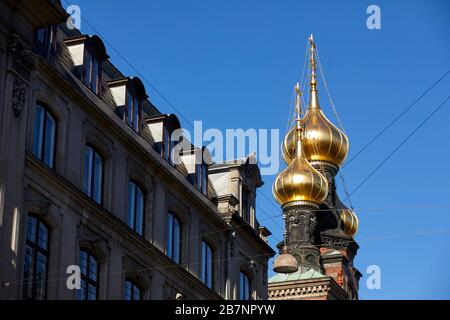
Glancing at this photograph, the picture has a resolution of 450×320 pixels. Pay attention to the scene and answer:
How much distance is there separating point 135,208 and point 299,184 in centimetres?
4630

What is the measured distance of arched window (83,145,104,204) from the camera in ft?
115

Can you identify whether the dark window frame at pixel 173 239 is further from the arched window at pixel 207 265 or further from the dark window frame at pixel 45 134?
the dark window frame at pixel 45 134

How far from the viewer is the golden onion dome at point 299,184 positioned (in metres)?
83.6

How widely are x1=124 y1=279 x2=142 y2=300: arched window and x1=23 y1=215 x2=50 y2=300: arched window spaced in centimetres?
501

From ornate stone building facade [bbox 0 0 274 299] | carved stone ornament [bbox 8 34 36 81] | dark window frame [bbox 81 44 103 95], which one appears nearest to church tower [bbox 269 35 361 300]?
ornate stone building facade [bbox 0 0 274 299]

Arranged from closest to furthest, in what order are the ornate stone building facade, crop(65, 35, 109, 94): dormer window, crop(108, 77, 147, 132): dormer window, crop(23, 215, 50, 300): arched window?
the ornate stone building facade
crop(23, 215, 50, 300): arched window
crop(65, 35, 109, 94): dormer window
crop(108, 77, 147, 132): dormer window

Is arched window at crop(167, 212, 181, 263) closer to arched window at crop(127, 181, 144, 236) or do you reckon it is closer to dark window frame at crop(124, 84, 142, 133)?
arched window at crop(127, 181, 144, 236)

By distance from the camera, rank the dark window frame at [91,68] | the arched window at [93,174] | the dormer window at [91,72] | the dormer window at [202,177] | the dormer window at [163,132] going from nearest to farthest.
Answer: the arched window at [93,174] < the dark window frame at [91,68] < the dormer window at [91,72] < the dormer window at [163,132] < the dormer window at [202,177]

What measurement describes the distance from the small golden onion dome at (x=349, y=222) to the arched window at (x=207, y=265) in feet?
174

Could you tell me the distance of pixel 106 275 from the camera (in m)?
35.1

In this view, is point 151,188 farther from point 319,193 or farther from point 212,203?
point 319,193

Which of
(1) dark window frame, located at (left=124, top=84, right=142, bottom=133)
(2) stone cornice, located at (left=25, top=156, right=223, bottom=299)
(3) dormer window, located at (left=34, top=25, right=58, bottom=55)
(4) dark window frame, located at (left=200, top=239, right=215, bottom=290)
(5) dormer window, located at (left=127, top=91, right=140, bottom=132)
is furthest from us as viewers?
(4) dark window frame, located at (left=200, top=239, right=215, bottom=290)

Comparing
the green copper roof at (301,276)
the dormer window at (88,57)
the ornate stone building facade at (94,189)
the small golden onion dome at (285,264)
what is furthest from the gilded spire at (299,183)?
the dormer window at (88,57)

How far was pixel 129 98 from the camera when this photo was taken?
38969 mm
